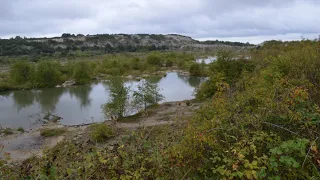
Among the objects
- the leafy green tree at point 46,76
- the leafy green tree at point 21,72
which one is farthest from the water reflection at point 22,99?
the leafy green tree at point 46,76

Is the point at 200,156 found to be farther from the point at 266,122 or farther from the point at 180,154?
the point at 266,122

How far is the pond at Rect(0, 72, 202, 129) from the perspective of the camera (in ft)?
71.4

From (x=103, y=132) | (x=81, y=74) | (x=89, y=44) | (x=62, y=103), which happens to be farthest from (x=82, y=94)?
(x=89, y=44)

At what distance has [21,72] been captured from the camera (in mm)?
38031

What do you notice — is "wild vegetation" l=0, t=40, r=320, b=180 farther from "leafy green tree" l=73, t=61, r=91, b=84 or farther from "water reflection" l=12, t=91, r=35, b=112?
"leafy green tree" l=73, t=61, r=91, b=84

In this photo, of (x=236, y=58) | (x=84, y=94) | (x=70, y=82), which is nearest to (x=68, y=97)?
(x=84, y=94)

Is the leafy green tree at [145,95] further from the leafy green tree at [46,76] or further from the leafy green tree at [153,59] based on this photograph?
the leafy green tree at [153,59]

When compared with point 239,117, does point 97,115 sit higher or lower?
lower

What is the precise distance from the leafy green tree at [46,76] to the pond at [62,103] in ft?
8.37

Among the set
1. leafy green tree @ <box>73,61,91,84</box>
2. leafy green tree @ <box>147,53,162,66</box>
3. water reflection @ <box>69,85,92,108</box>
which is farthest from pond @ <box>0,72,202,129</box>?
leafy green tree @ <box>147,53,162,66</box>

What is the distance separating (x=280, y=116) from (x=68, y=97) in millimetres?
30083

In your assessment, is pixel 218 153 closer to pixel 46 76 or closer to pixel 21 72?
pixel 46 76

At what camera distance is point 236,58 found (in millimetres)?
22219

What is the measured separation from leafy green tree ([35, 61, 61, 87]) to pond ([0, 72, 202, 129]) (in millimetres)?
2552
